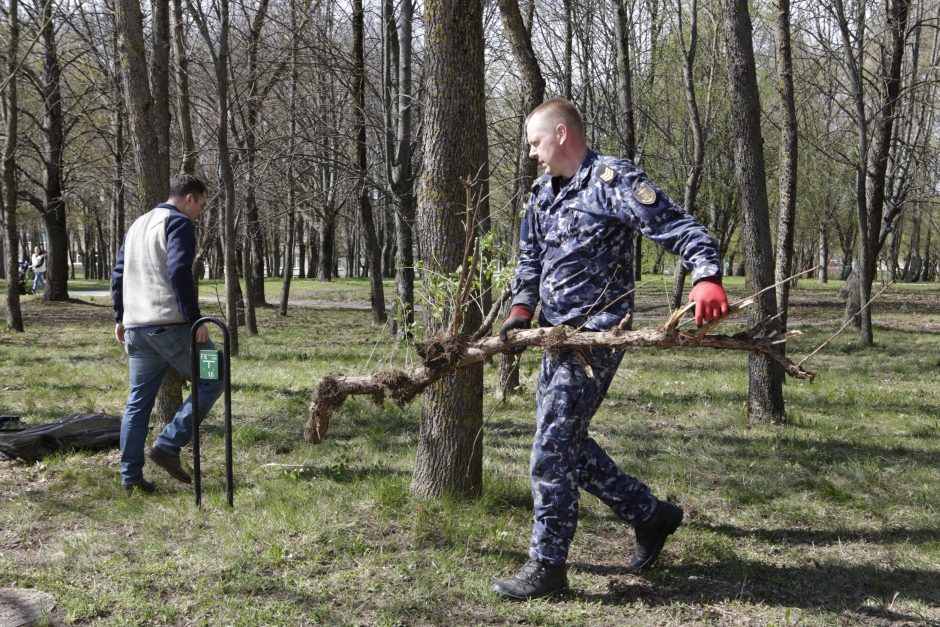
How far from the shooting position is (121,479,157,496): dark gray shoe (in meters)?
4.74

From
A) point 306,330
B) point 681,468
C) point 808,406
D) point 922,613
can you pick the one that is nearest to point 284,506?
point 681,468

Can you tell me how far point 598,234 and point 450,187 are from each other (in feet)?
4.55

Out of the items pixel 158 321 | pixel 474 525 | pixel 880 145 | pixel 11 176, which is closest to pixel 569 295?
pixel 474 525

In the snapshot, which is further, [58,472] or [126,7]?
[126,7]

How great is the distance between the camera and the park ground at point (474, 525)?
3.29m

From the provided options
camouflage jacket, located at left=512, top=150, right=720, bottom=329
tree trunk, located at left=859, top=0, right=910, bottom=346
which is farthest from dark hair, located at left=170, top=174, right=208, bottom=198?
tree trunk, located at left=859, top=0, right=910, bottom=346

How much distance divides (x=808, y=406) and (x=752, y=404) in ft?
3.59

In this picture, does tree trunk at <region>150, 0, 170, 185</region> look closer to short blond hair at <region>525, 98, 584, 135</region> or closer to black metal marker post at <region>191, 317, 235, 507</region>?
black metal marker post at <region>191, 317, 235, 507</region>

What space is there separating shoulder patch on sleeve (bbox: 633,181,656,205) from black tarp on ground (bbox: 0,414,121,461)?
4.70 metres

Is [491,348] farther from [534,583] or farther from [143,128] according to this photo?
[143,128]

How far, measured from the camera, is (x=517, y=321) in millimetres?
3502

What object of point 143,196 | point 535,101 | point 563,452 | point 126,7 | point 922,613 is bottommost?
point 922,613

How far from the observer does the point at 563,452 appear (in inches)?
131

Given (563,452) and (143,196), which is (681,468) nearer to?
(563,452)
